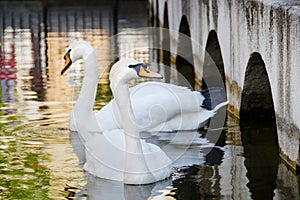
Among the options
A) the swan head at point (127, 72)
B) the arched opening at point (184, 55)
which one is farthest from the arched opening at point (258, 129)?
the arched opening at point (184, 55)

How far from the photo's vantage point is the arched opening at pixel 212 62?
15109 millimetres

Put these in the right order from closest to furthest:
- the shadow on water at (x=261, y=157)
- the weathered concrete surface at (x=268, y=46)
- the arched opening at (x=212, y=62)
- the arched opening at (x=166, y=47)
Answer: the shadow on water at (x=261, y=157), the weathered concrete surface at (x=268, y=46), the arched opening at (x=212, y=62), the arched opening at (x=166, y=47)

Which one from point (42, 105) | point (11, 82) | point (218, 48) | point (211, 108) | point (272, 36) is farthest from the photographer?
point (11, 82)

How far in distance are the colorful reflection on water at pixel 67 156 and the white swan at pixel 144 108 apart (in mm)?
216

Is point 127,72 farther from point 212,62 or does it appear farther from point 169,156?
point 212,62

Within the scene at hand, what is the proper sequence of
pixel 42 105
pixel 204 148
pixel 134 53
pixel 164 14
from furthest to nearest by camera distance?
pixel 164 14, pixel 134 53, pixel 42 105, pixel 204 148

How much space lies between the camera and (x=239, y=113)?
41.0 ft

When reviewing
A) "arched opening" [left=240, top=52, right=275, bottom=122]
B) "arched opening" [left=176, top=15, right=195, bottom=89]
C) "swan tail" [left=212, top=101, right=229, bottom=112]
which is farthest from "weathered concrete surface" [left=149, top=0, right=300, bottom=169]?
"arched opening" [left=176, top=15, right=195, bottom=89]

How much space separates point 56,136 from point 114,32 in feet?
39.1

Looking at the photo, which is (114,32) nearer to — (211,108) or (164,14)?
(164,14)

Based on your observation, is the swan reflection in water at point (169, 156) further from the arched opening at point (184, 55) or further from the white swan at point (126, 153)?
the arched opening at point (184, 55)

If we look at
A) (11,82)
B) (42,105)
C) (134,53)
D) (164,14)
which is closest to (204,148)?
(42,105)

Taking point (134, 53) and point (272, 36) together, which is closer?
point (272, 36)

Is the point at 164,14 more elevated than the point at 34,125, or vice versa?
the point at 164,14
